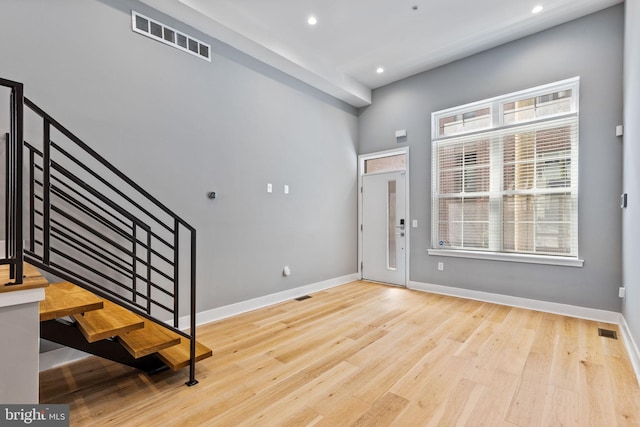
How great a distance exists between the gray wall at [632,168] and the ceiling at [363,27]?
903mm

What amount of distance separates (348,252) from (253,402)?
11.9 feet

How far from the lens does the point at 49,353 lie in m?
2.32

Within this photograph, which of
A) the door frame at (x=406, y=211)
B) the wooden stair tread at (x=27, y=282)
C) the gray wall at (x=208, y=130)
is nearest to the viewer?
the wooden stair tread at (x=27, y=282)

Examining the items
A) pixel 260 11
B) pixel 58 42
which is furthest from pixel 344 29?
pixel 58 42

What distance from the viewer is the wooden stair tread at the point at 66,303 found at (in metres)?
1.70

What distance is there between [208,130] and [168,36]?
0.99m

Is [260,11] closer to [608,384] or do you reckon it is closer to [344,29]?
[344,29]

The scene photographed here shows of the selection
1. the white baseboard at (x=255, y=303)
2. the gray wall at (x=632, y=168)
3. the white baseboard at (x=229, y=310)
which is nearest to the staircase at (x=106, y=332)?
the white baseboard at (x=229, y=310)

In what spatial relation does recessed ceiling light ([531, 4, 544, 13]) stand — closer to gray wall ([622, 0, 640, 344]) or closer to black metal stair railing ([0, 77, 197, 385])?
gray wall ([622, 0, 640, 344])

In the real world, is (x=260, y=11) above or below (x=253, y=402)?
above

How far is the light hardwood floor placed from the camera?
175cm

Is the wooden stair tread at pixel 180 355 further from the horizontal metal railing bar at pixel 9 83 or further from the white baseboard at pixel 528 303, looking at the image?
the white baseboard at pixel 528 303

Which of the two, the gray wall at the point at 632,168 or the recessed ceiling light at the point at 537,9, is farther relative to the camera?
the recessed ceiling light at the point at 537,9

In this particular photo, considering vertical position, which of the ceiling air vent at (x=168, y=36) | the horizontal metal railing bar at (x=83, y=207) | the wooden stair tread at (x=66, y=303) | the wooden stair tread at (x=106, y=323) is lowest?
the wooden stair tread at (x=106, y=323)
